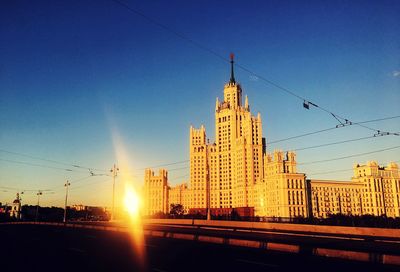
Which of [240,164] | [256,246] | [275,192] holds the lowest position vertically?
[256,246]

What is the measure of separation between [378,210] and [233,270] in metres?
217

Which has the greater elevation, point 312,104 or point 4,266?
point 312,104

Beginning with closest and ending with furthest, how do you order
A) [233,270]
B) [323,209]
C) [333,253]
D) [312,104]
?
[233,270]
[333,253]
[312,104]
[323,209]

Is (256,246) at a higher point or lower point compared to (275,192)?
lower

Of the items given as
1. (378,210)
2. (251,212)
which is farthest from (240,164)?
(378,210)

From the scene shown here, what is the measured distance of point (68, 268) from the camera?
12.4 meters

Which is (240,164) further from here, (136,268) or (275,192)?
(136,268)

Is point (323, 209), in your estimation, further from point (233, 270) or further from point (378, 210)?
point (233, 270)

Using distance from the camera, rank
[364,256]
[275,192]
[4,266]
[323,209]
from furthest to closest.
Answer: [323,209] → [275,192] → [364,256] → [4,266]

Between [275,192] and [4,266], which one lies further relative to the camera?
[275,192]

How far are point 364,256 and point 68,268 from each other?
1328 centimetres

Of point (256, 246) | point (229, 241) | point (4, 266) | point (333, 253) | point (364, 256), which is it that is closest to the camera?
point (4, 266)

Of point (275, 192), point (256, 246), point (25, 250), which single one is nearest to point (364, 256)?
point (256, 246)

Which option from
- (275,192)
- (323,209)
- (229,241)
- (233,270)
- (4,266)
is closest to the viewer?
(233,270)
